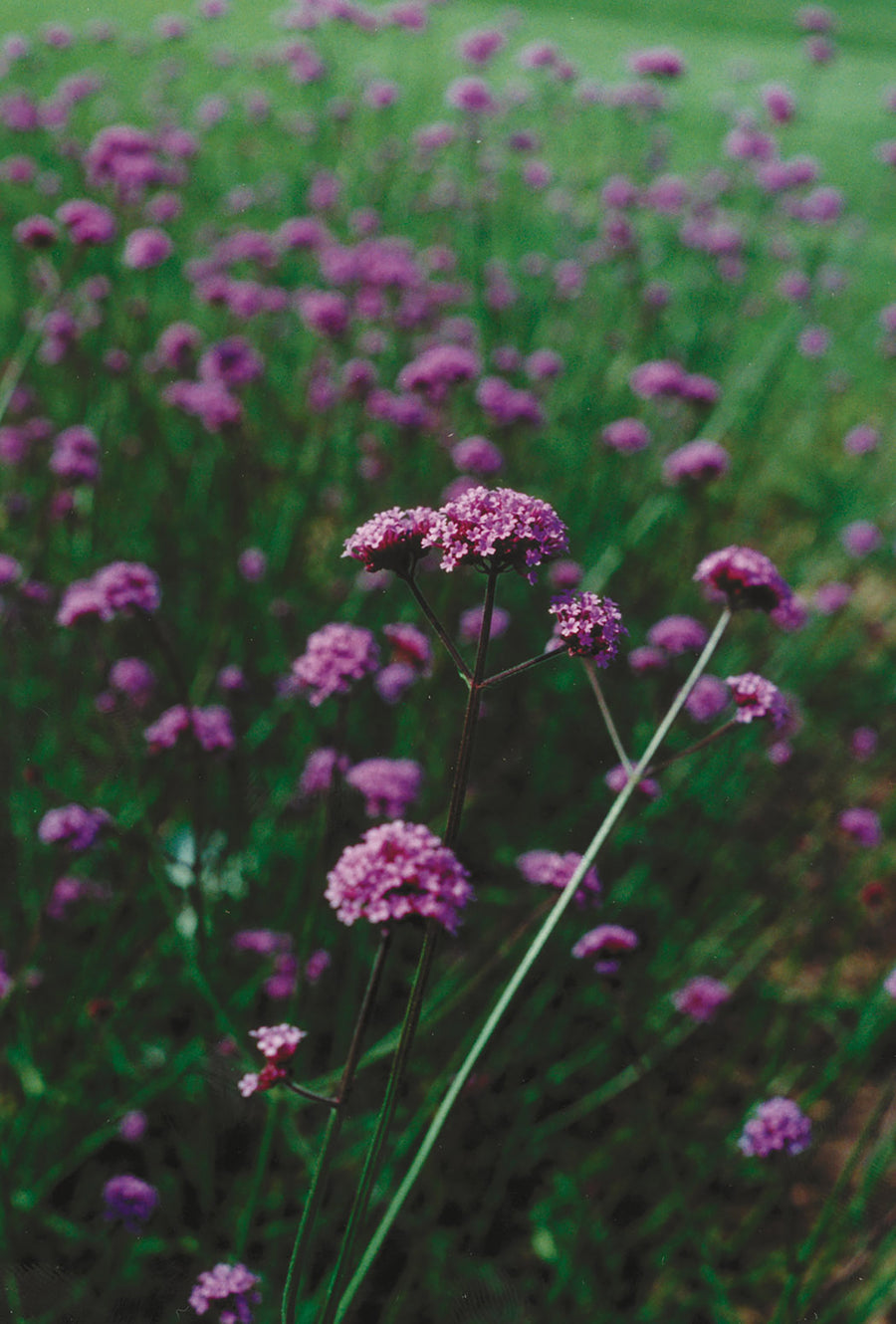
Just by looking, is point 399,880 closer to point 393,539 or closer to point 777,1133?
point 393,539

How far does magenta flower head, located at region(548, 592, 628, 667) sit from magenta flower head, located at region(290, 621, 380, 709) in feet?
1.34

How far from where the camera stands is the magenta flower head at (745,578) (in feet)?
3.51

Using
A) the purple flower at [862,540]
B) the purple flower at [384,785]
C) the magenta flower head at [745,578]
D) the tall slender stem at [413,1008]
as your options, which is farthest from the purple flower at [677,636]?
the purple flower at [862,540]

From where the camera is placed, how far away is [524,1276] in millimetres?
1627

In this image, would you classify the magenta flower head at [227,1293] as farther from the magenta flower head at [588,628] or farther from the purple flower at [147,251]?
the purple flower at [147,251]

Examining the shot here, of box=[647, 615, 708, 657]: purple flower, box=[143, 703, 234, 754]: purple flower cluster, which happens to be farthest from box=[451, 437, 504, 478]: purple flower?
box=[143, 703, 234, 754]: purple flower cluster

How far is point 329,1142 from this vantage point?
79cm

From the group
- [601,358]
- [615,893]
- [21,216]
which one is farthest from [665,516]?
[21,216]

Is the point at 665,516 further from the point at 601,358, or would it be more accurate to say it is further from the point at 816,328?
the point at 816,328

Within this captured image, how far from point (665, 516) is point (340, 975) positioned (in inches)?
57.6

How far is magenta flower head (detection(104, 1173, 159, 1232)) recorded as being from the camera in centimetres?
133

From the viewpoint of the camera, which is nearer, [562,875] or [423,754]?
[562,875]

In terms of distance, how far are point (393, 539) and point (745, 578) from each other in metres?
0.39

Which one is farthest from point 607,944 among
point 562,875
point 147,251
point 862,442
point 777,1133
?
point 862,442
